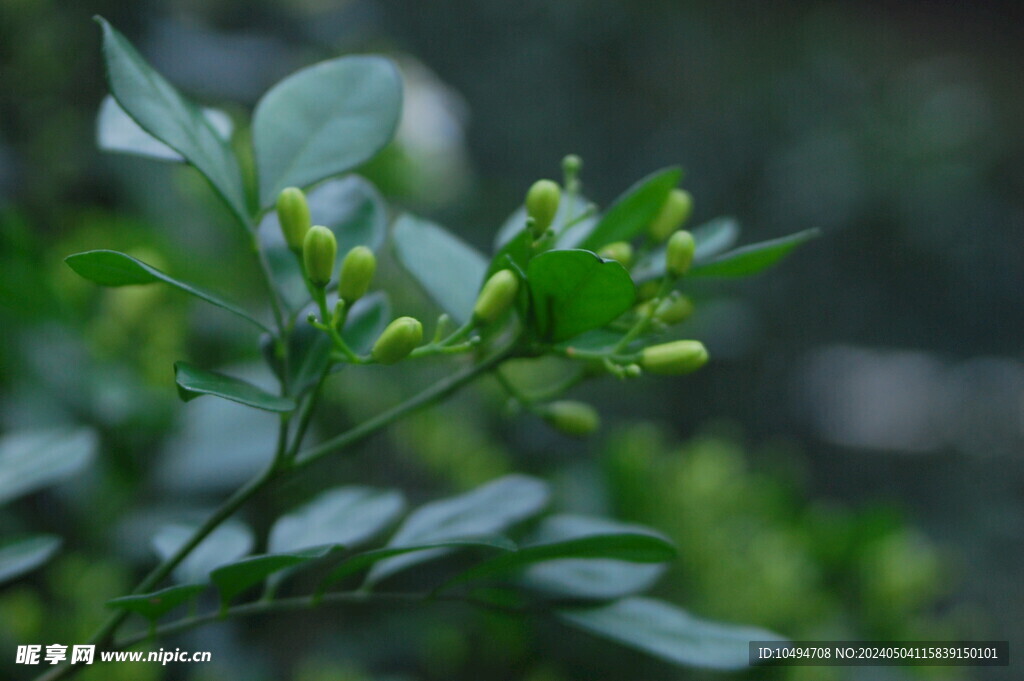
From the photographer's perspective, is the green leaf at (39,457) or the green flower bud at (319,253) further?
the green leaf at (39,457)

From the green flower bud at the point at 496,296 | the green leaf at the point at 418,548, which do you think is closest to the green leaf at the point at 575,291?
Result: the green flower bud at the point at 496,296

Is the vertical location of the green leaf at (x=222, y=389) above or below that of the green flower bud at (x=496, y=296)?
below

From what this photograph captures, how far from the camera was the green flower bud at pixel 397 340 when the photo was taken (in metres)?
A: 0.40

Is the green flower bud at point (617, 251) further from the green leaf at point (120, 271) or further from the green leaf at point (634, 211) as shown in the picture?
the green leaf at point (120, 271)

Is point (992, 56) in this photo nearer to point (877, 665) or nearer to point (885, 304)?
point (885, 304)

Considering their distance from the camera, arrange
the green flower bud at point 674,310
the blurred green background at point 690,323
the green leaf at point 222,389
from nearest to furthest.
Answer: the green leaf at point 222,389, the green flower bud at point 674,310, the blurred green background at point 690,323

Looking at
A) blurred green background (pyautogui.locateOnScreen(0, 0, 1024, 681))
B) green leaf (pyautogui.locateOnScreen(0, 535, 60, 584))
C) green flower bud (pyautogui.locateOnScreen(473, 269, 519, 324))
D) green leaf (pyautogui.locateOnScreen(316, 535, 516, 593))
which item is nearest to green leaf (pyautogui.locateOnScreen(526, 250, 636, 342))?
green flower bud (pyautogui.locateOnScreen(473, 269, 519, 324))

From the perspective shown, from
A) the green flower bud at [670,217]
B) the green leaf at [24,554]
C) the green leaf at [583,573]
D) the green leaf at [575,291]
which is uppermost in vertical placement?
the green flower bud at [670,217]

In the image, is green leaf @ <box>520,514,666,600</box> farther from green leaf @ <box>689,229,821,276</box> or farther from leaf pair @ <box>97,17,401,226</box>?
leaf pair @ <box>97,17,401,226</box>

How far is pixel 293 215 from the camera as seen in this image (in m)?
0.43

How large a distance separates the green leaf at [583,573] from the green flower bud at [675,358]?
0.37 ft

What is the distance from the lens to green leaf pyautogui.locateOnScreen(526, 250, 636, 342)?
0.39m

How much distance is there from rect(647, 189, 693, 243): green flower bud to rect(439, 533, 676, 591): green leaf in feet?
0.65

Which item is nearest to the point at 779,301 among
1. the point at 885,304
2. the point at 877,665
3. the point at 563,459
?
the point at 885,304
